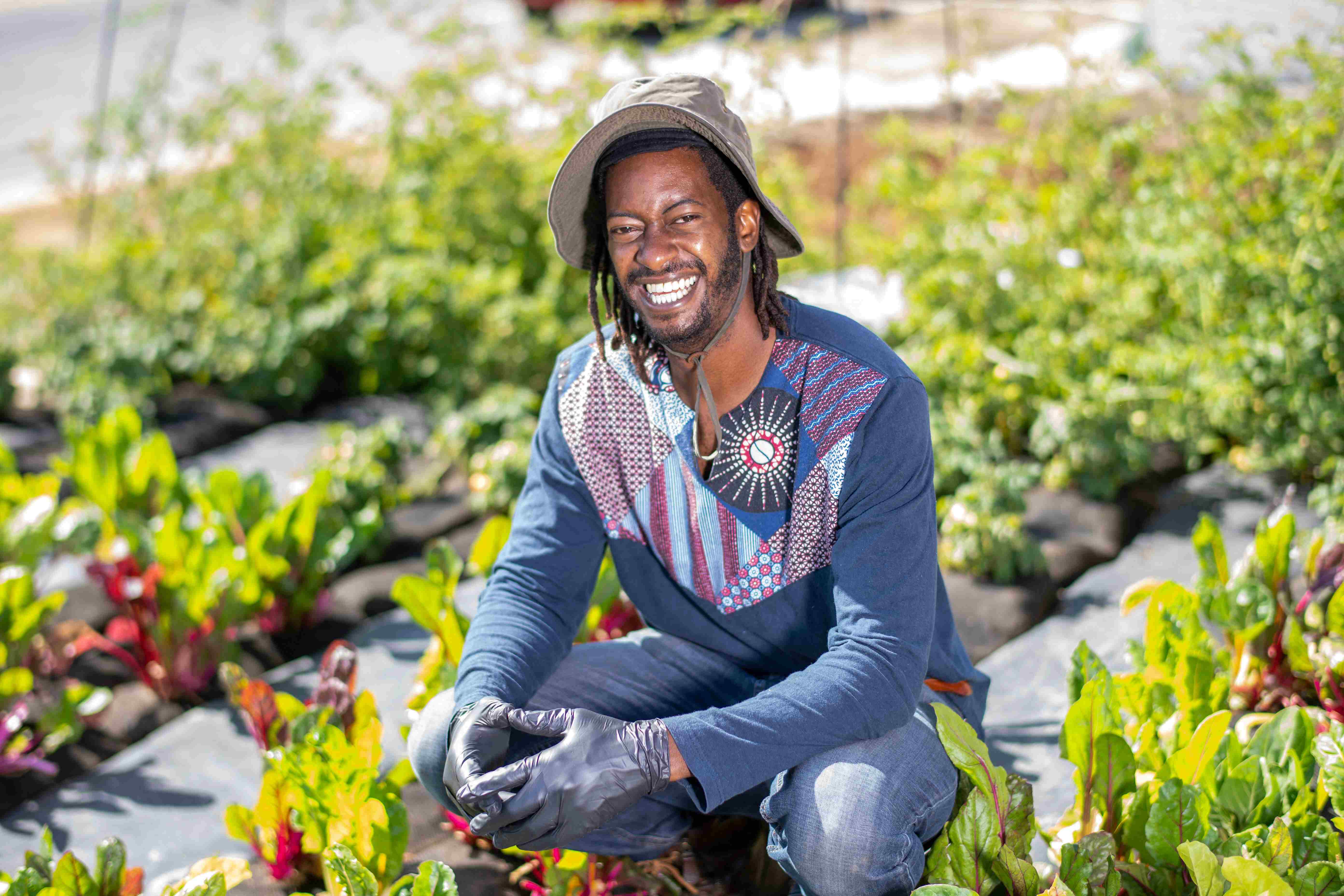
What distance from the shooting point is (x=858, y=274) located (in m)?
4.25

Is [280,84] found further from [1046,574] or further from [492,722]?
[492,722]

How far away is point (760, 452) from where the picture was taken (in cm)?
191

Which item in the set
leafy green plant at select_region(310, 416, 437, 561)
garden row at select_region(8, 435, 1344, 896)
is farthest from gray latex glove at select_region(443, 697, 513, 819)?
leafy green plant at select_region(310, 416, 437, 561)

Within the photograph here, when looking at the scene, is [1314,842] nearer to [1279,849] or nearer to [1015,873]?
[1279,849]

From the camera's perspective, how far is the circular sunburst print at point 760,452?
190 cm

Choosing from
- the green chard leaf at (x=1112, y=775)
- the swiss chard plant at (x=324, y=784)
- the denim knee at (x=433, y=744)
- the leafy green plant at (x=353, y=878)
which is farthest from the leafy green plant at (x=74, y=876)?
the green chard leaf at (x=1112, y=775)

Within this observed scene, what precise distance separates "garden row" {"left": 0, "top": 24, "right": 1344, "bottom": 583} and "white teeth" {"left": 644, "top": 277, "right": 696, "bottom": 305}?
1323 millimetres

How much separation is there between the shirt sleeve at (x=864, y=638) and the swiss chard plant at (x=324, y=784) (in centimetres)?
54

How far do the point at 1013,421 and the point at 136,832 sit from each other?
2.47 metres

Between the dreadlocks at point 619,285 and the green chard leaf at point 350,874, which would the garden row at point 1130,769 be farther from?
the dreadlocks at point 619,285

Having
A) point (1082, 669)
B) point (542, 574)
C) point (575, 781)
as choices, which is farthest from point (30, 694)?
point (1082, 669)

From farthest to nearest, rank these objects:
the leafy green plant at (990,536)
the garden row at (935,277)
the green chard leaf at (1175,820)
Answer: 1. the garden row at (935,277)
2. the leafy green plant at (990,536)
3. the green chard leaf at (1175,820)

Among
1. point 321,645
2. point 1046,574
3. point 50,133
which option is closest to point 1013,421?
point 1046,574

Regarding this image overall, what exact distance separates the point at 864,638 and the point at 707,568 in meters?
0.34
